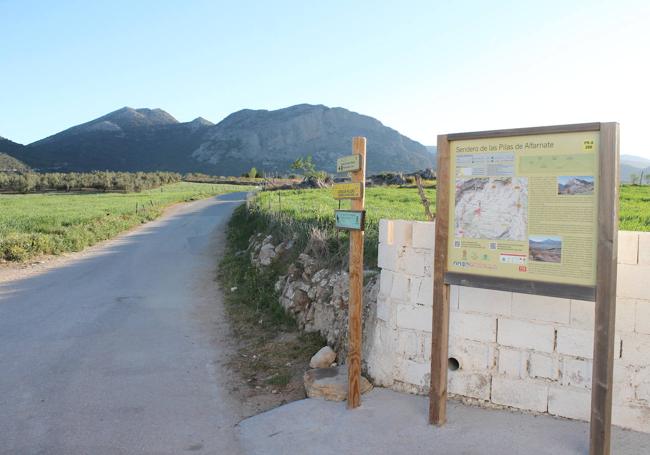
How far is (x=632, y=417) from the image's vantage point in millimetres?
4074

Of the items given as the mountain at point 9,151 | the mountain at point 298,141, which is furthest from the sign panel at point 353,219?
the mountain at point 298,141

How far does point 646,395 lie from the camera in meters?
4.01

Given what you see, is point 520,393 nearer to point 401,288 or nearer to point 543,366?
point 543,366

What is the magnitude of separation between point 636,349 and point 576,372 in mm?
480

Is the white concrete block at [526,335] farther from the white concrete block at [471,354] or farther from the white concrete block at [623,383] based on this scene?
the white concrete block at [623,383]

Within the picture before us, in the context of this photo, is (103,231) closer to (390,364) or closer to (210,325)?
(210,325)

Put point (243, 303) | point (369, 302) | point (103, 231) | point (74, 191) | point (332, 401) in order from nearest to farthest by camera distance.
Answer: point (332, 401) < point (369, 302) < point (243, 303) < point (103, 231) < point (74, 191)

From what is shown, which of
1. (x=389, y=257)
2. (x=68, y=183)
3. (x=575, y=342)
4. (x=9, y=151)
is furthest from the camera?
(x=9, y=151)

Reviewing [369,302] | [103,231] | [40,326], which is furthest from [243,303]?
[103,231]

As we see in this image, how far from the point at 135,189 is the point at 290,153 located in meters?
113

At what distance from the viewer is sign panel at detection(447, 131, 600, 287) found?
3.58m

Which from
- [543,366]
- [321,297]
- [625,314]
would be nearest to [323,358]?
[321,297]

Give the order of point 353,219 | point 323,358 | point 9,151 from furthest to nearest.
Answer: point 9,151 < point 323,358 < point 353,219

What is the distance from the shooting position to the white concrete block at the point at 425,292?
195 inches
